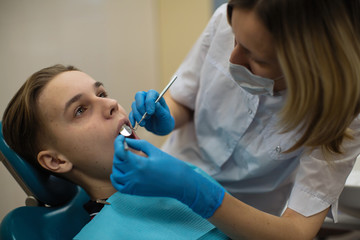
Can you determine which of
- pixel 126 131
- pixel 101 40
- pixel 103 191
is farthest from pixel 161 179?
pixel 101 40

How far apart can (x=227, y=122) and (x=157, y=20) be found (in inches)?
69.6

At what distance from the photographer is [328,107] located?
0.79m

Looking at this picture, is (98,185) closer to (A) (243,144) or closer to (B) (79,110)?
(B) (79,110)

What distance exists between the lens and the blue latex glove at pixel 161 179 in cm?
80

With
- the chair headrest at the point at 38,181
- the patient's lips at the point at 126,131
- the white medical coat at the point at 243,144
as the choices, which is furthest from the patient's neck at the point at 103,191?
the white medical coat at the point at 243,144

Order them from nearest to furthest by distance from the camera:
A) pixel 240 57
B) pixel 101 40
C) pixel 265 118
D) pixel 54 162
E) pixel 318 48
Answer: pixel 318 48, pixel 240 57, pixel 54 162, pixel 265 118, pixel 101 40

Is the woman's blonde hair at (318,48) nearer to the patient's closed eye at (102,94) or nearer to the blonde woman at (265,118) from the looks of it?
the blonde woman at (265,118)

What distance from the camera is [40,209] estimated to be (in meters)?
1.06

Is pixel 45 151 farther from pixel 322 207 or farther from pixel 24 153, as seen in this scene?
pixel 322 207

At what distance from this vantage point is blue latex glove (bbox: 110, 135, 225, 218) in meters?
0.80

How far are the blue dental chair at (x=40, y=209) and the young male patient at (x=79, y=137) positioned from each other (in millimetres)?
48

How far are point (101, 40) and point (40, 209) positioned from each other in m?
1.22

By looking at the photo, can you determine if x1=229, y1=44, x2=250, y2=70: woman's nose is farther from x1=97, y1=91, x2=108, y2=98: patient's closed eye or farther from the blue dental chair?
the blue dental chair

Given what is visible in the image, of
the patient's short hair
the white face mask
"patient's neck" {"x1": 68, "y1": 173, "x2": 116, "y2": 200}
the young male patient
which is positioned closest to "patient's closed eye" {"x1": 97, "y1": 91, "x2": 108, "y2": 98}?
the young male patient
